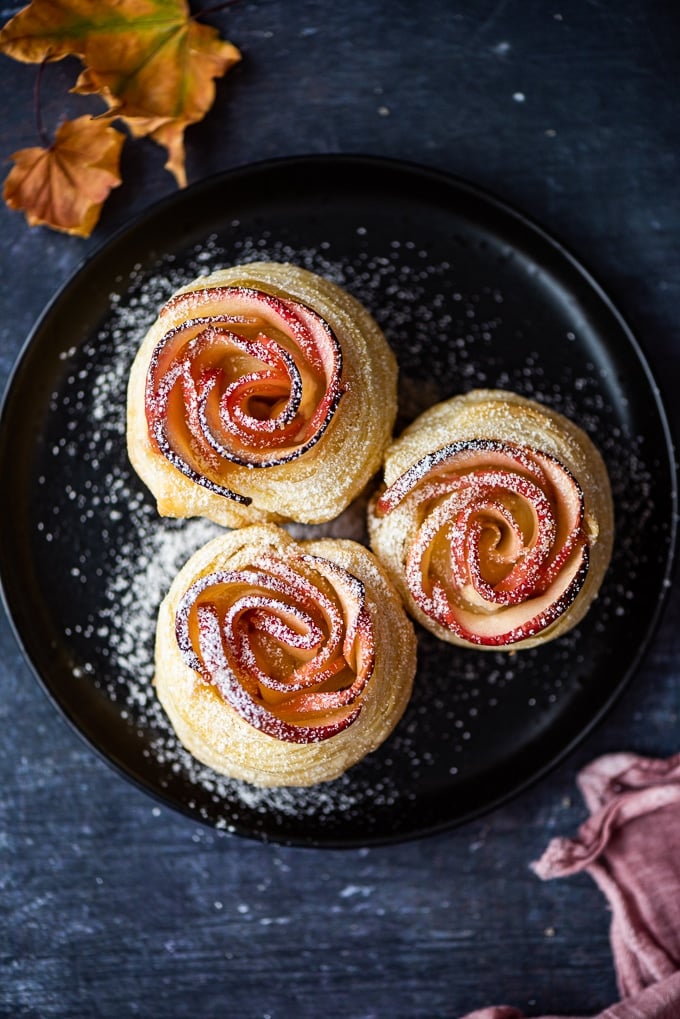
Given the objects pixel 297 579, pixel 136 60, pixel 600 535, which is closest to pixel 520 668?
pixel 600 535

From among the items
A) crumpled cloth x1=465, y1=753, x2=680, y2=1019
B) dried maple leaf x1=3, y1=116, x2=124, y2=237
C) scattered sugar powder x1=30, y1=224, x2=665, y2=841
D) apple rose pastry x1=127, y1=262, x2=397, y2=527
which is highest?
dried maple leaf x1=3, y1=116, x2=124, y2=237

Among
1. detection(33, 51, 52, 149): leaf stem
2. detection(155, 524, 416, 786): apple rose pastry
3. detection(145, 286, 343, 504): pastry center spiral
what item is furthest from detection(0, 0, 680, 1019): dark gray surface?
detection(145, 286, 343, 504): pastry center spiral

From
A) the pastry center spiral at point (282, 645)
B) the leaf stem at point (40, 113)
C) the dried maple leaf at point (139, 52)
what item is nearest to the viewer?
the pastry center spiral at point (282, 645)

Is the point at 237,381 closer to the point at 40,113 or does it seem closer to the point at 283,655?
the point at 283,655

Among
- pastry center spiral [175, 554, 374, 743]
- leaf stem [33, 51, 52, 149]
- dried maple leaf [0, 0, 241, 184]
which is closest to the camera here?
pastry center spiral [175, 554, 374, 743]

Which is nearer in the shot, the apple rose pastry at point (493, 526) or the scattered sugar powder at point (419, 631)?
the apple rose pastry at point (493, 526)

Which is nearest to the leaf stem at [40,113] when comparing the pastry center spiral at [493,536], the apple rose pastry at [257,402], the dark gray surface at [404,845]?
the dark gray surface at [404,845]

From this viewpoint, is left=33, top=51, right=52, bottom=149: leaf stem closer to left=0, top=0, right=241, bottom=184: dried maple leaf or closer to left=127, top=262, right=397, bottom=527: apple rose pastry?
left=0, top=0, right=241, bottom=184: dried maple leaf

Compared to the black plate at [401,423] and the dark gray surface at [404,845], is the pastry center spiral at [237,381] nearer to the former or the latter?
the black plate at [401,423]
